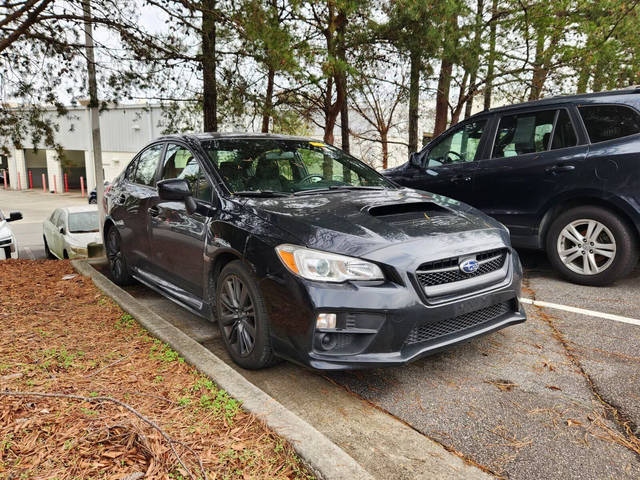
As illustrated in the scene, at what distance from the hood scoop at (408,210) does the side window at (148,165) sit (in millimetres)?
2517

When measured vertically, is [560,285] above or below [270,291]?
below

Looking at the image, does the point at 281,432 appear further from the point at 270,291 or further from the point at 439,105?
the point at 439,105

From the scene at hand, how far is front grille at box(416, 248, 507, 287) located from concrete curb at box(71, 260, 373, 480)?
106 centimetres

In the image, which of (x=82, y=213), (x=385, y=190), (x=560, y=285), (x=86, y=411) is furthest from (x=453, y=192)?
(x=82, y=213)

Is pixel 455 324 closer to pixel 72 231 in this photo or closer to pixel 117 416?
pixel 117 416

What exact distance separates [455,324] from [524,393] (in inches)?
22.3

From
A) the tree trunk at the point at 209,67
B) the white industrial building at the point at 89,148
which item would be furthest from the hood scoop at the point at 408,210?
the white industrial building at the point at 89,148

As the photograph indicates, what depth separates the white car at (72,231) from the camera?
10266 mm

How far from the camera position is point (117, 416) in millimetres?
2400

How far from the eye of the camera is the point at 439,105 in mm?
12789

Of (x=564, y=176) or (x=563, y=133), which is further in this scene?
(x=563, y=133)

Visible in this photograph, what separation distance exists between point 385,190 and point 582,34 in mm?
7958

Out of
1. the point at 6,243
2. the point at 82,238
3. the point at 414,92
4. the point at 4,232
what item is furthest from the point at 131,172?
the point at 414,92

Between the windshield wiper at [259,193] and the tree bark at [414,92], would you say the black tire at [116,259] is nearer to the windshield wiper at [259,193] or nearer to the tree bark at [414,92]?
the windshield wiper at [259,193]
